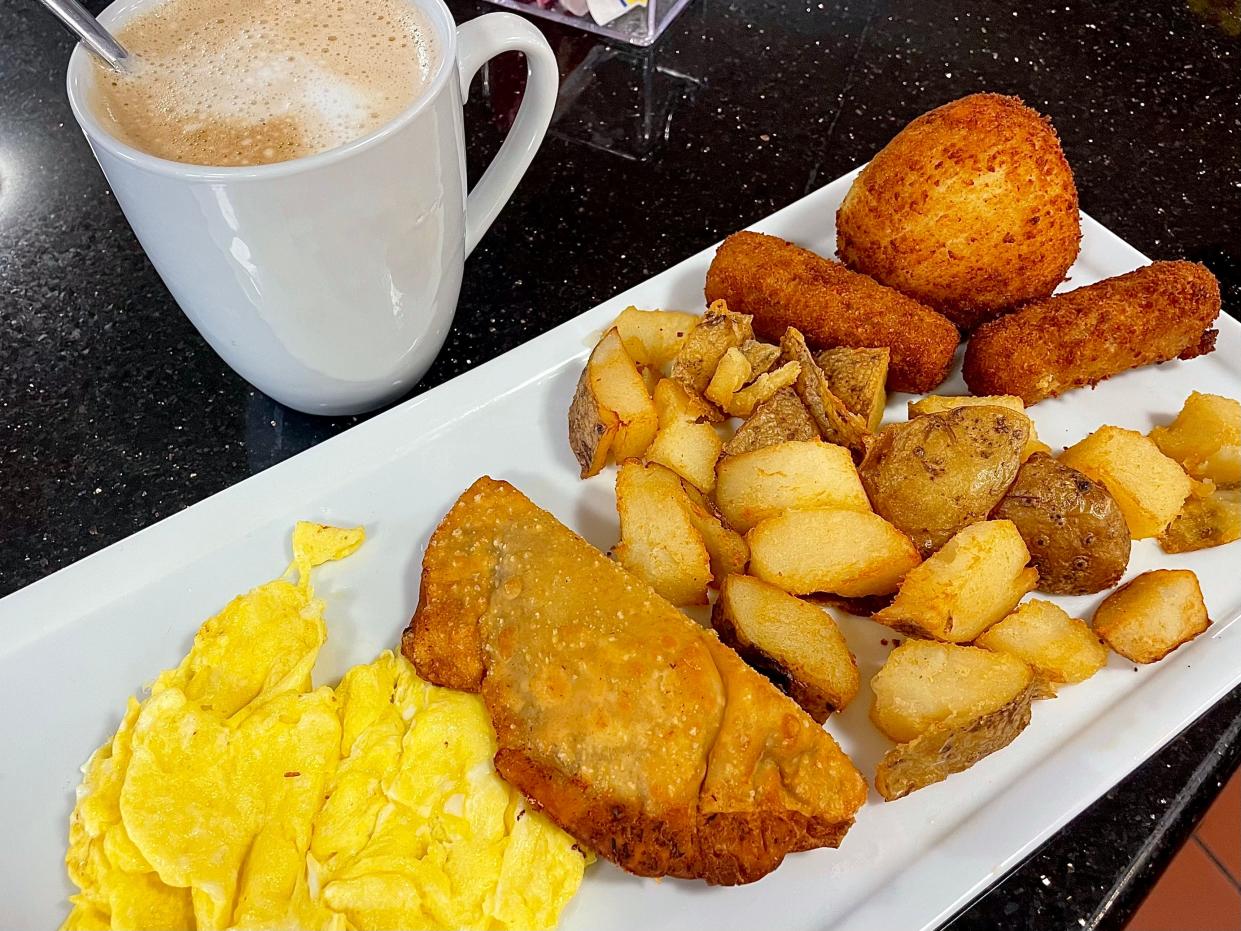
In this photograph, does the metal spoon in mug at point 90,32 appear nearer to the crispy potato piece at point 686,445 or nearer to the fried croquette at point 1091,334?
the crispy potato piece at point 686,445

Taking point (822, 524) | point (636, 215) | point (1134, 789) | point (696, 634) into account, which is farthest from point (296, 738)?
point (636, 215)

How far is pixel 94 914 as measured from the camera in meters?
1.03

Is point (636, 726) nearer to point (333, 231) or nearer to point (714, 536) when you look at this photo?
point (714, 536)

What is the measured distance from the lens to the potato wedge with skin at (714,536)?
4.10ft

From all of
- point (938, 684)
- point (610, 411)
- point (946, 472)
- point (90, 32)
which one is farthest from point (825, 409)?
point (90, 32)

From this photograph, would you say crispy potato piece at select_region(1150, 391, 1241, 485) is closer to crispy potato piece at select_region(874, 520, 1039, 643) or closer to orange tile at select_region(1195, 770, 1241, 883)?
crispy potato piece at select_region(874, 520, 1039, 643)

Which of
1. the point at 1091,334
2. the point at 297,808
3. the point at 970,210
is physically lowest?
the point at 297,808

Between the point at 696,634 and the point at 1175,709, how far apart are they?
0.55 m

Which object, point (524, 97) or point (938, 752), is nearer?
point (938, 752)

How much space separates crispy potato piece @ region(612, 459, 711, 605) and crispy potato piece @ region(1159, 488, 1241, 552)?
603 mm

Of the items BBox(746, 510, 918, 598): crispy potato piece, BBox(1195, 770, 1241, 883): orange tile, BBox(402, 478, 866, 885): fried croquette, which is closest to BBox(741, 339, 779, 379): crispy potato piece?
BBox(746, 510, 918, 598): crispy potato piece

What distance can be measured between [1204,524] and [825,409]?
0.49m

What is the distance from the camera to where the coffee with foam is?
113 cm

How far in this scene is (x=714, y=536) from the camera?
1253 mm
